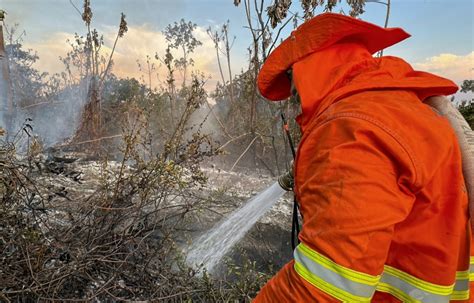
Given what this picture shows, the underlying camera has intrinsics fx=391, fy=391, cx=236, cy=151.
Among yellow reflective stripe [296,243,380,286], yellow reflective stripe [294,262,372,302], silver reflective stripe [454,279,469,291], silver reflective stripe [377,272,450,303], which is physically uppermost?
yellow reflective stripe [296,243,380,286]

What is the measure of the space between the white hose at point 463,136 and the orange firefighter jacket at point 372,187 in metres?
0.03

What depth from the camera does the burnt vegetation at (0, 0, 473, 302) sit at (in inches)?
95.7

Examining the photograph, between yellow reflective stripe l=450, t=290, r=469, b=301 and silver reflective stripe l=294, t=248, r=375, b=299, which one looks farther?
yellow reflective stripe l=450, t=290, r=469, b=301

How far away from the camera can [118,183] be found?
303 cm

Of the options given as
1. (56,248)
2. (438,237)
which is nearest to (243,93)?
(56,248)

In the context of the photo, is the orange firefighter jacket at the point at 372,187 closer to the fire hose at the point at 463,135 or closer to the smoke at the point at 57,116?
the fire hose at the point at 463,135

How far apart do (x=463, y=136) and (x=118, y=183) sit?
2.46 metres

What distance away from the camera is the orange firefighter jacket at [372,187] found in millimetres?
989

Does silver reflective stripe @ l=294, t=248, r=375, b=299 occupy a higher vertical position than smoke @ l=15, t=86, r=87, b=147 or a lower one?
higher

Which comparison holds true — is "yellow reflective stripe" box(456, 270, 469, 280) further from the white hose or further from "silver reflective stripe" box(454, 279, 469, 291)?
the white hose

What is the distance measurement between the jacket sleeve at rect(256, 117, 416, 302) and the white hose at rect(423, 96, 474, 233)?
236 mm

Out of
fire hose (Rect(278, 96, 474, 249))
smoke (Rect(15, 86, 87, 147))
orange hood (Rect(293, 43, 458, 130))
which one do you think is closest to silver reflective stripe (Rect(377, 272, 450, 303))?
fire hose (Rect(278, 96, 474, 249))

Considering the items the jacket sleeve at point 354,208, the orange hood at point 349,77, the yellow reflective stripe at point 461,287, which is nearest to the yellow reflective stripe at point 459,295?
the yellow reflective stripe at point 461,287

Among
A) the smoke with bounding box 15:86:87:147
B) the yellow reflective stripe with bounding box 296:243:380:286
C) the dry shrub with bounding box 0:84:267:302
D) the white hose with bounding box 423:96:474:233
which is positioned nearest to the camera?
the yellow reflective stripe with bounding box 296:243:380:286
